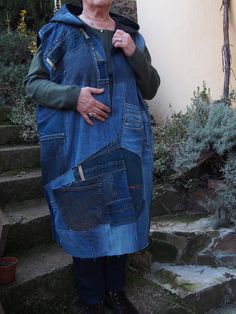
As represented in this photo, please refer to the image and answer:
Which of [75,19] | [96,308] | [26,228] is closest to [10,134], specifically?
[26,228]

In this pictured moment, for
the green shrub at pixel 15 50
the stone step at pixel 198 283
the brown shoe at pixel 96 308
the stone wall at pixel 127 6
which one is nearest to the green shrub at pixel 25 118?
the green shrub at pixel 15 50

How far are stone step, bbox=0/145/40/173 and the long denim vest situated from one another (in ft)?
4.48

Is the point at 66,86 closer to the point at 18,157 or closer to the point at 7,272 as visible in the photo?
the point at 7,272

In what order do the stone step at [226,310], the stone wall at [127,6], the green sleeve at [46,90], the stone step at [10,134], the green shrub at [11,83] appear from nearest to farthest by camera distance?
the green sleeve at [46,90]
the stone step at [226,310]
the stone step at [10,134]
the green shrub at [11,83]
the stone wall at [127,6]

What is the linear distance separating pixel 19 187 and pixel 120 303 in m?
1.24

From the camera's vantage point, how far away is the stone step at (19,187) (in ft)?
10.5

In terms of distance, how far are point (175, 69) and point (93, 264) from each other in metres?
2.93

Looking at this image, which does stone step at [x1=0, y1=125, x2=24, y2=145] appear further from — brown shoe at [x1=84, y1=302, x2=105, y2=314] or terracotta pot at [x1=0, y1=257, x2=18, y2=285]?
brown shoe at [x1=84, y1=302, x2=105, y2=314]

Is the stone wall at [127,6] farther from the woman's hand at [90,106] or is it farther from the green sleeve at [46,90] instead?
the woman's hand at [90,106]

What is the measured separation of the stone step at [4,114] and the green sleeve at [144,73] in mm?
2077

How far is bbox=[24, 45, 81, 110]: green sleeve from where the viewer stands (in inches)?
84.2

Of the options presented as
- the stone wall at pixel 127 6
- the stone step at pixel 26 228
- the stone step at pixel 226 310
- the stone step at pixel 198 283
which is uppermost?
the stone wall at pixel 127 6

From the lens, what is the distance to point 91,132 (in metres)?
2.19

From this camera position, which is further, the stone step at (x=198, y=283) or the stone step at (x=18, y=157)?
the stone step at (x=18, y=157)
